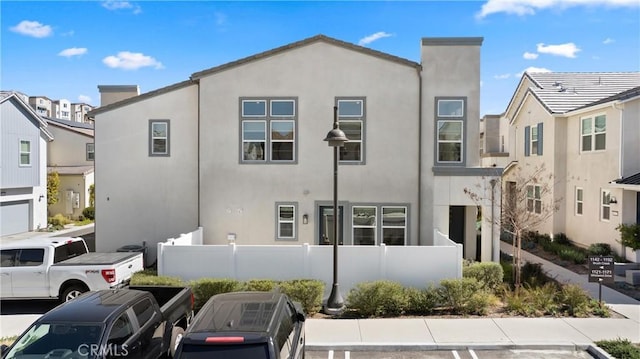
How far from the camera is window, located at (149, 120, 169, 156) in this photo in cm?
1515

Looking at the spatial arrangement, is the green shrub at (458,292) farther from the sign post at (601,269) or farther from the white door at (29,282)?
the white door at (29,282)

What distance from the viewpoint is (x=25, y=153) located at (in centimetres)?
2372

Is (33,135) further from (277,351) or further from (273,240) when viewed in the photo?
(277,351)

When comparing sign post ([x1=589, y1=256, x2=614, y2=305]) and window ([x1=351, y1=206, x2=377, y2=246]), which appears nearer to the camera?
sign post ([x1=589, y1=256, x2=614, y2=305])

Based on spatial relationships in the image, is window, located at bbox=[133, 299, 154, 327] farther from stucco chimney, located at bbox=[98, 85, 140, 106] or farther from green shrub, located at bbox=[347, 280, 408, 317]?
stucco chimney, located at bbox=[98, 85, 140, 106]

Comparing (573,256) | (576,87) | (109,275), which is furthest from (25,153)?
(576,87)

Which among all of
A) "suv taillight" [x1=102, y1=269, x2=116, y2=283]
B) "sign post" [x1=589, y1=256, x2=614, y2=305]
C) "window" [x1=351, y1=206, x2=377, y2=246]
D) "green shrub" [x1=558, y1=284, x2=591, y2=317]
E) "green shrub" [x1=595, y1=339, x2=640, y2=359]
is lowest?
"green shrub" [x1=595, y1=339, x2=640, y2=359]

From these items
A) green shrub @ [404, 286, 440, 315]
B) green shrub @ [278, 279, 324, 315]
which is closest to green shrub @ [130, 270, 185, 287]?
green shrub @ [278, 279, 324, 315]

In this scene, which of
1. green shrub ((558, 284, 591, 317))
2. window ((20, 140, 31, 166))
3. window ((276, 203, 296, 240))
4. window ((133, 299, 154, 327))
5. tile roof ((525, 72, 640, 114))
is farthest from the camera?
window ((20, 140, 31, 166))

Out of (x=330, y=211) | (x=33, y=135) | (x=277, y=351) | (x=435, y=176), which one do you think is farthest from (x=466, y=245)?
(x=33, y=135)

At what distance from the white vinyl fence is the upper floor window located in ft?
42.3

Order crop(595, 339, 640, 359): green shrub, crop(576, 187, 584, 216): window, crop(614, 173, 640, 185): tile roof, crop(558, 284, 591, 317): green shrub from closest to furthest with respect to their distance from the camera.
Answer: crop(595, 339, 640, 359): green shrub, crop(558, 284, 591, 317): green shrub, crop(614, 173, 640, 185): tile roof, crop(576, 187, 584, 216): window

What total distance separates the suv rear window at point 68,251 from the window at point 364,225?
26.6 ft

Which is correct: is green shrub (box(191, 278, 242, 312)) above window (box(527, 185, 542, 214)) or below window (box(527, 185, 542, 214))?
below
